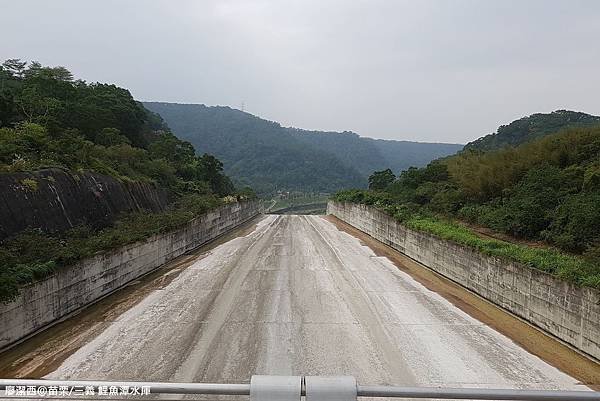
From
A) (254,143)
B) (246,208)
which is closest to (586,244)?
(246,208)

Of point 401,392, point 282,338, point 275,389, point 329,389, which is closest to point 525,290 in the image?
point 282,338

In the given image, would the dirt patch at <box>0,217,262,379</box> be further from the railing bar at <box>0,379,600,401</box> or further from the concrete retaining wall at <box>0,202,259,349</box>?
the railing bar at <box>0,379,600,401</box>

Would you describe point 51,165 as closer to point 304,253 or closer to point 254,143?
point 304,253

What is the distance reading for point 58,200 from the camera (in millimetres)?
14180

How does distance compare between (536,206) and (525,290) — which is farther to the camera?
(536,206)

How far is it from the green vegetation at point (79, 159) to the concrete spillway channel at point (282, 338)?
1.58m

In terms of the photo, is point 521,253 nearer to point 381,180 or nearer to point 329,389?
point 329,389

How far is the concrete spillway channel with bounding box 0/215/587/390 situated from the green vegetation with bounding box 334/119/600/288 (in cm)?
224

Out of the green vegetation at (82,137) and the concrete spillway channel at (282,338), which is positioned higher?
the green vegetation at (82,137)

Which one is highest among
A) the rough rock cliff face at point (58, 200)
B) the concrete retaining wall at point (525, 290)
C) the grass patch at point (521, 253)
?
the rough rock cliff face at point (58, 200)

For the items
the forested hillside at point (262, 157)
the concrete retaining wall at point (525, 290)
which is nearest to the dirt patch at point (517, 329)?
the concrete retaining wall at point (525, 290)

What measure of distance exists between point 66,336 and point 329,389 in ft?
26.8

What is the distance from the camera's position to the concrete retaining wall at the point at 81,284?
27.0ft

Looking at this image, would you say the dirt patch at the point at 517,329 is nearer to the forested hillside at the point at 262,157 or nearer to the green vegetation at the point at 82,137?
the green vegetation at the point at 82,137
